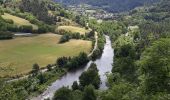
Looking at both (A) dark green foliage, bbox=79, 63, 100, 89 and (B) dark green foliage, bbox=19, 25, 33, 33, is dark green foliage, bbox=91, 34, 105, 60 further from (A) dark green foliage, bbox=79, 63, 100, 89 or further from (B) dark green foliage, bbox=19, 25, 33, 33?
(A) dark green foliage, bbox=79, 63, 100, 89

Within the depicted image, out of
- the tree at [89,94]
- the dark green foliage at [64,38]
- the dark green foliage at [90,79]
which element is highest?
the tree at [89,94]

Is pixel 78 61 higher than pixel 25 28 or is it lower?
lower

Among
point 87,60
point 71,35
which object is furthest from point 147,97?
point 71,35

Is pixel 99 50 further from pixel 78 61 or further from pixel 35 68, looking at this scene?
pixel 35 68

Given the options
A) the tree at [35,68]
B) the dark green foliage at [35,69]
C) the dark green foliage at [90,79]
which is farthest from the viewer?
the tree at [35,68]

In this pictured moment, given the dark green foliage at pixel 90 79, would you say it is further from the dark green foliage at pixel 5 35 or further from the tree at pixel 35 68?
the dark green foliage at pixel 5 35

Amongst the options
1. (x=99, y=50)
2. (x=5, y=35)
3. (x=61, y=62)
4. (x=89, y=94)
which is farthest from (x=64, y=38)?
(x=89, y=94)

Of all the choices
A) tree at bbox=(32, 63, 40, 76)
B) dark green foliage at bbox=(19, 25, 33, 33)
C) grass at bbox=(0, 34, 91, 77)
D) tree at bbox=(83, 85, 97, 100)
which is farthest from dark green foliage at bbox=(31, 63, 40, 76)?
dark green foliage at bbox=(19, 25, 33, 33)

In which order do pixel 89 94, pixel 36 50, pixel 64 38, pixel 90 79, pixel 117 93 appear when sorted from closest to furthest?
pixel 117 93 < pixel 89 94 < pixel 90 79 < pixel 36 50 < pixel 64 38

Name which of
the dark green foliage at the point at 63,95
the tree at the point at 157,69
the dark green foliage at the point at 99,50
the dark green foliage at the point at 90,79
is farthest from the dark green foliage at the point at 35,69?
the tree at the point at 157,69
